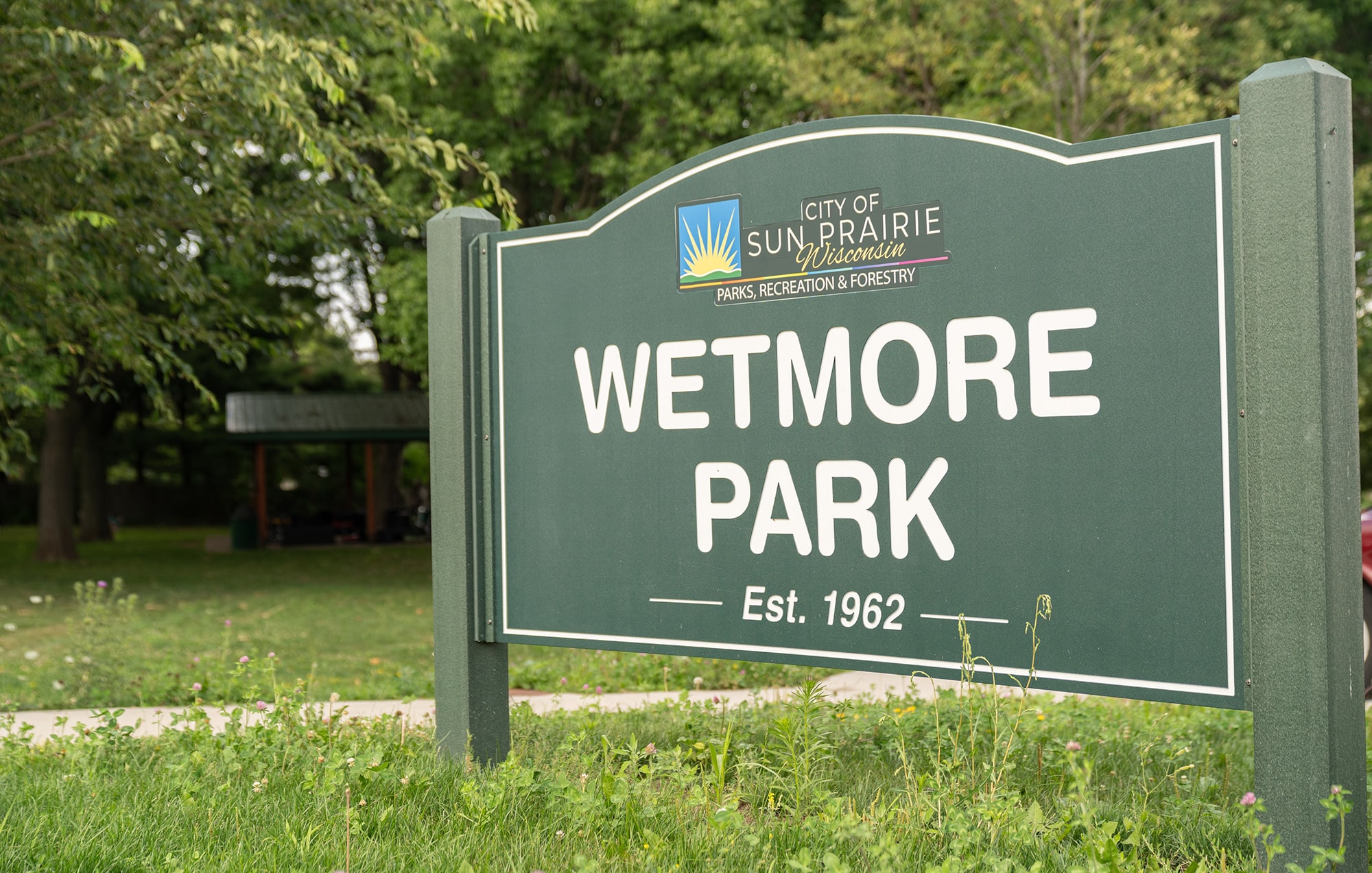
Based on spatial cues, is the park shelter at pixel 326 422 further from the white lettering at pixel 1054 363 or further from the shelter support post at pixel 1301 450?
the shelter support post at pixel 1301 450

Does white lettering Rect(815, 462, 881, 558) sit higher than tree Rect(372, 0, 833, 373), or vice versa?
tree Rect(372, 0, 833, 373)

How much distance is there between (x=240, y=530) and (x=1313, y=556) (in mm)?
25594

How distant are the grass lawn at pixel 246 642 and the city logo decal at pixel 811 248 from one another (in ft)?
8.69

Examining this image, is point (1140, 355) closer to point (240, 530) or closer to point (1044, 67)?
point (1044, 67)

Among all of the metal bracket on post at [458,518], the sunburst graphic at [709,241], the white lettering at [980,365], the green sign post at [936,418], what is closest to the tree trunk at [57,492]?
the metal bracket on post at [458,518]

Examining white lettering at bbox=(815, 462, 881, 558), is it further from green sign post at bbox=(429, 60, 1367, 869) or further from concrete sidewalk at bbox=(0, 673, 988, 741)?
concrete sidewalk at bbox=(0, 673, 988, 741)

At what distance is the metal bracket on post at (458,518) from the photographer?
451 centimetres

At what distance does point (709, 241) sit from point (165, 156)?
563cm

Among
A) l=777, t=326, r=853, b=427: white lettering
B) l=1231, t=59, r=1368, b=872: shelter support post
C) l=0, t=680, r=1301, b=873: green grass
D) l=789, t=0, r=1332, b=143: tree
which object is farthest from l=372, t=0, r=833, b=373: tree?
l=1231, t=59, r=1368, b=872: shelter support post

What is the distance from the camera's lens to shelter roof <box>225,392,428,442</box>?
86.7ft

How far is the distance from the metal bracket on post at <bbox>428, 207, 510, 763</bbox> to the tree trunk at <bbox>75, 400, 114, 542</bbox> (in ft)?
80.8

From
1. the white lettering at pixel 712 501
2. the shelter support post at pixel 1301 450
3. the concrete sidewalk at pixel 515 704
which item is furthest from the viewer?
the concrete sidewalk at pixel 515 704

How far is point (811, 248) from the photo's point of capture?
386 cm

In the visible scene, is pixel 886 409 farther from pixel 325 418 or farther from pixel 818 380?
pixel 325 418
